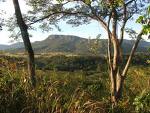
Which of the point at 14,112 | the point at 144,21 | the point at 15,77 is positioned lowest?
the point at 14,112

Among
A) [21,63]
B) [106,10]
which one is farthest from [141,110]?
[106,10]

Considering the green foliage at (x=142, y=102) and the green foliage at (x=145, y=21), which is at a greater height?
the green foliage at (x=145, y=21)

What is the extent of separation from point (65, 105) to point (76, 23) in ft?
54.8

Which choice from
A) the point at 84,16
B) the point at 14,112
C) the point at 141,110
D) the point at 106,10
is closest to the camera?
the point at 14,112

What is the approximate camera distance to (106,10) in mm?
22781

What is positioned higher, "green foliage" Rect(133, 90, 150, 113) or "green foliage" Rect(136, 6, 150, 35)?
"green foliage" Rect(136, 6, 150, 35)

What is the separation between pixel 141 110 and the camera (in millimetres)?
10977

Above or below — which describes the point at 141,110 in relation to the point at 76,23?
below

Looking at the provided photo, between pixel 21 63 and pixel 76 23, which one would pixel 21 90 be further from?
pixel 76 23

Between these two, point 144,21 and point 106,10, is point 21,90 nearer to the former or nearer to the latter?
point 144,21

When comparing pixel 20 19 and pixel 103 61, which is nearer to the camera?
pixel 20 19

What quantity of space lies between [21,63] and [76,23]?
15808mm

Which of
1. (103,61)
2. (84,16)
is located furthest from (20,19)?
(103,61)

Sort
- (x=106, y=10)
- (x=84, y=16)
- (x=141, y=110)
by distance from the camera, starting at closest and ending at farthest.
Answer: (x=141, y=110) < (x=106, y=10) < (x=84, y=16)
